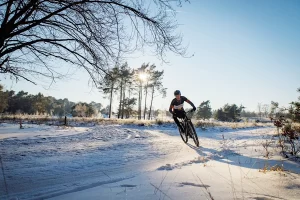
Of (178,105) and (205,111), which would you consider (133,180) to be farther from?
(205,111)

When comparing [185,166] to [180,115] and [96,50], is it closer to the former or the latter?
[96,50]

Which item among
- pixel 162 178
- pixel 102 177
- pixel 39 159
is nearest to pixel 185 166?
pixel 162 178

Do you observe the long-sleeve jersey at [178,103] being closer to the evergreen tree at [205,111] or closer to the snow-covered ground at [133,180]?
the snow-covered ground at [133,180]

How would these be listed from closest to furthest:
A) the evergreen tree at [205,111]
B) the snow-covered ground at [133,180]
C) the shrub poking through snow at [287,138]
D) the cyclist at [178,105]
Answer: the snow-covered ground at [133,180] < the shrub poking through snow at [287,138] < the cyclist at [178,105] < the evergreen tree at [205,111]

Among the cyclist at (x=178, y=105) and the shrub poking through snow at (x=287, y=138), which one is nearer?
the shrub poking through snow at (x=287, y=138)

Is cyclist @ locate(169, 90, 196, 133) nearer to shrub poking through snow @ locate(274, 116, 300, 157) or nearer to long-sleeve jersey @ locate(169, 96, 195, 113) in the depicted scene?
long-sleeve jersey @ locate(169, 96, 195, 113)

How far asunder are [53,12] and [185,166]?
13.4 feet

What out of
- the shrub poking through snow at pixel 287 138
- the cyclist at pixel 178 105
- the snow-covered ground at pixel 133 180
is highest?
the cyclist at pixel 178 105

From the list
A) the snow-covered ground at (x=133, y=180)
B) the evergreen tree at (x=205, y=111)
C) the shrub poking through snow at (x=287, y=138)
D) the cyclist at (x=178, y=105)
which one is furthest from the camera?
the evergreen tree at (x=205, y=111)

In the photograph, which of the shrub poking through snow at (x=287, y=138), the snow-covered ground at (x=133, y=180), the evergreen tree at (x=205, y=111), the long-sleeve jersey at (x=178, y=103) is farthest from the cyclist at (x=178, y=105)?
the evergreen tree at (x=205, y=111)

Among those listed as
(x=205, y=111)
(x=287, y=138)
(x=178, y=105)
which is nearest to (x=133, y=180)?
(x=287, y=138)

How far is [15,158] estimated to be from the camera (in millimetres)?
4859

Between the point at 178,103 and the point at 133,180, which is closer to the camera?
the point at 133,180

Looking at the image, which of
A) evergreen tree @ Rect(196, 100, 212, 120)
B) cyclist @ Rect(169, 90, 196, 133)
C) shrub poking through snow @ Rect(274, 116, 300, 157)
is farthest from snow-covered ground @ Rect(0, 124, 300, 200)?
evergreen tree @ Rect(196, 100, 212, 120)
